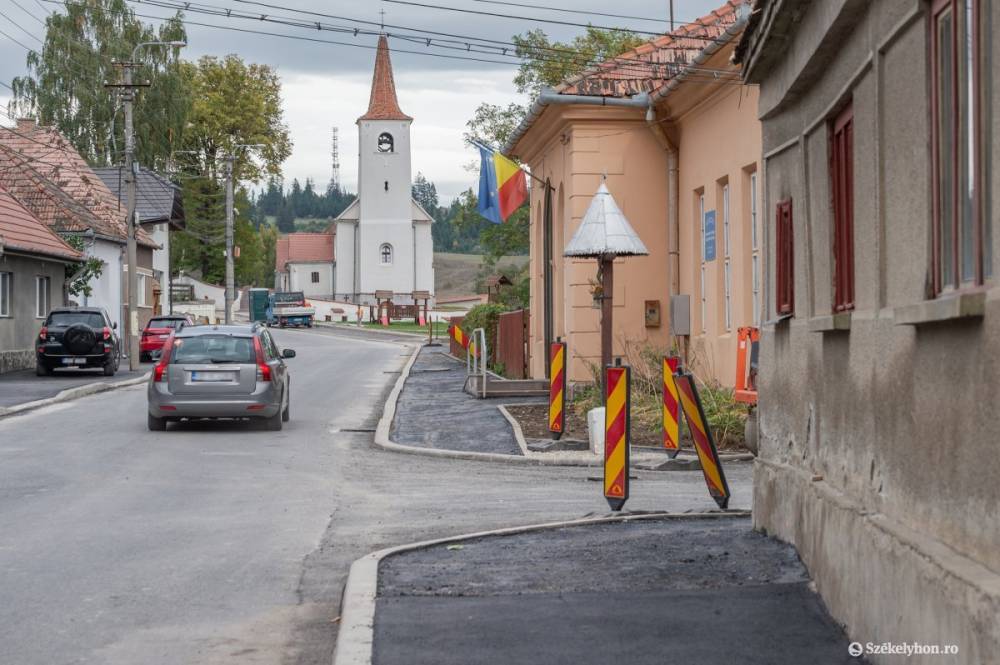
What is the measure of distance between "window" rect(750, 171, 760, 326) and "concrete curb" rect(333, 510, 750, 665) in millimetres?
8276

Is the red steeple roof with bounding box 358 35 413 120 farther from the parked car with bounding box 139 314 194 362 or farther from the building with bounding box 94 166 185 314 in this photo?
the parked car with bounding box 139 314 194 362

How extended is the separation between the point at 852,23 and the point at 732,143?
40.7ft

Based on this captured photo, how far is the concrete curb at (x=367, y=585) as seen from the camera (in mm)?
6457

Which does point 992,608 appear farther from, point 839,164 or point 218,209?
point 218,209

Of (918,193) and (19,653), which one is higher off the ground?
(918,193)

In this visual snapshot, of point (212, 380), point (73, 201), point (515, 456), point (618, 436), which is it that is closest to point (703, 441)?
point (618, 436)

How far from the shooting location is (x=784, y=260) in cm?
1022

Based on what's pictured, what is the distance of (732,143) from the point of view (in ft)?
65.4

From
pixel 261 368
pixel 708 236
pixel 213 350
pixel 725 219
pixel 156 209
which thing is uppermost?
pixel 156 209

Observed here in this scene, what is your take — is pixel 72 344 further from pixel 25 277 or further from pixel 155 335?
pixel 155 335

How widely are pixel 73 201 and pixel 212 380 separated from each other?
32.1 meters

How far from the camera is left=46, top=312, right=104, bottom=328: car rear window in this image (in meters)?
35.3

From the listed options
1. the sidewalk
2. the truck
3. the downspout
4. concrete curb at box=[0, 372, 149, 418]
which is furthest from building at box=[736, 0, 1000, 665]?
the truck

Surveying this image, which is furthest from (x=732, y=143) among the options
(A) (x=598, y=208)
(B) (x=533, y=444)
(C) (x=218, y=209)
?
(C) (x=218, y=209)
